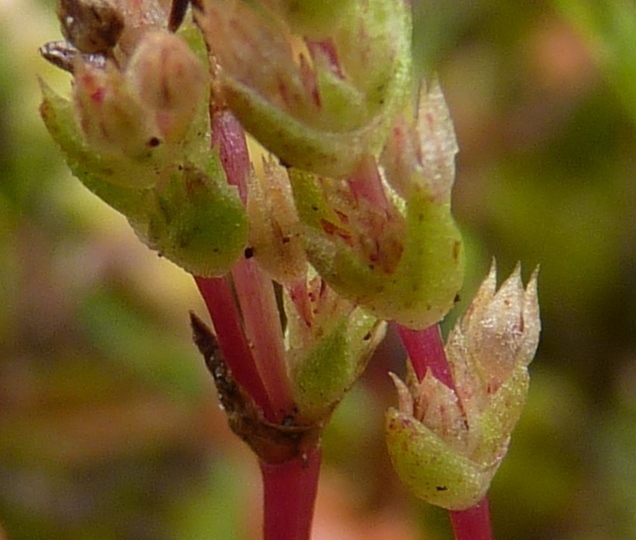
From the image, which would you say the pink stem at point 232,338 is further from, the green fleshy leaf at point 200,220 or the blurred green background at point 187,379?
the blurred green background at point 187,379

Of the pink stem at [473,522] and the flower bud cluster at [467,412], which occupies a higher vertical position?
the flower bud cluster at [467,412]

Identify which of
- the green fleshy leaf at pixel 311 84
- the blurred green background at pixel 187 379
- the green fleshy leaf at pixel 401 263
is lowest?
the blurred green background at pixel 187 379

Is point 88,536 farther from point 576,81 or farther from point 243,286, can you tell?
point 576,81

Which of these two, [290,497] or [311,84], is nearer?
[311,84]

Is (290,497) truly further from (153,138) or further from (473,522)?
(153,138)

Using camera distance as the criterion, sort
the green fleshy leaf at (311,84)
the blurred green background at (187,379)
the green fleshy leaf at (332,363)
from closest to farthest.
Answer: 1. the green fleshy leaf at (311,84)
2. the green fleshy leaf at (332,363)
3. the blurred green background at (187,379)

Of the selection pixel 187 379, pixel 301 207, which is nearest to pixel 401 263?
pixel 301 207

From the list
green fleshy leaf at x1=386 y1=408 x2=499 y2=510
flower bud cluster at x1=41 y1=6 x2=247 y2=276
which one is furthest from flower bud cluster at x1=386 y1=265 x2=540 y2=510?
flower bud cluster at x1=41 y1=6 x2=247 y2=276

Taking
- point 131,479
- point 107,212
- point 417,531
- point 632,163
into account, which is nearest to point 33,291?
point 107,212

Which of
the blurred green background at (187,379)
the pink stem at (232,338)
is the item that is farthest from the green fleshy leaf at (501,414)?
the blurred green background at (187,379)
